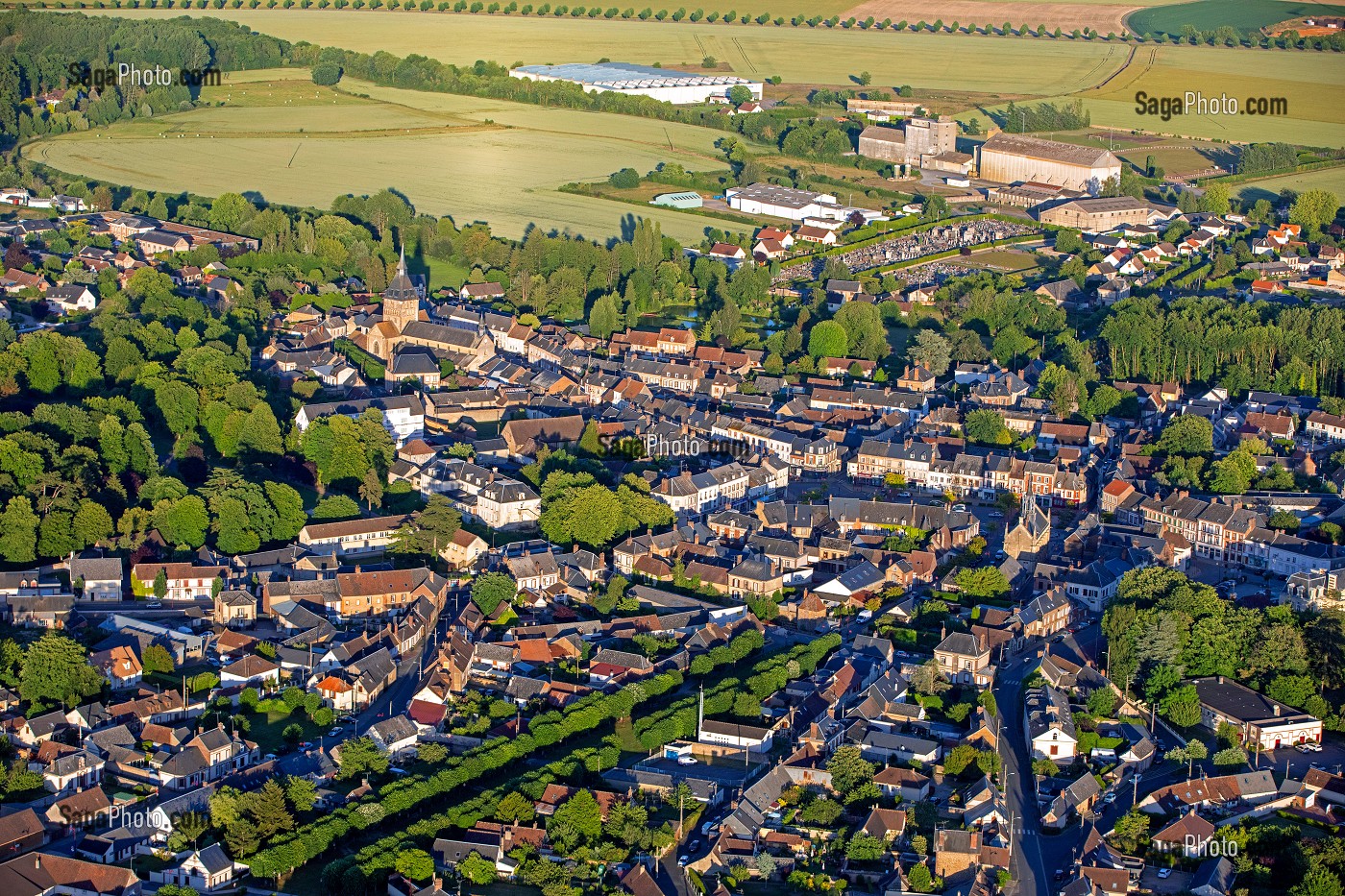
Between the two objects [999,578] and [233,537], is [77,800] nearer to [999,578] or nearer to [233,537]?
[233,537]

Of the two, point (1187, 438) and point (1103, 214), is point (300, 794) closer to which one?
point (1187, 438)

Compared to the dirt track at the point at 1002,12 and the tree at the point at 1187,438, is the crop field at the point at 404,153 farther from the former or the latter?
the dirt track at the point at 1002,12

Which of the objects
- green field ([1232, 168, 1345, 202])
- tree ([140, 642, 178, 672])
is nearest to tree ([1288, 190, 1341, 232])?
green field ([1232, 168, 1345, 202])

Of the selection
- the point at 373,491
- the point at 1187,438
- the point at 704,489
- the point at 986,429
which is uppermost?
the point at 1187,438

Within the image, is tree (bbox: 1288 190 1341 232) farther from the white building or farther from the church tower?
the white building

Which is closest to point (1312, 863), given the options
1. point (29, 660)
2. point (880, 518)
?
point (880, 518)

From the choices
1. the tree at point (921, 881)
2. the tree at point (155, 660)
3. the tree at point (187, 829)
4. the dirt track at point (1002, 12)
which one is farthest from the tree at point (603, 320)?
the dirt track at point (1002, 12)

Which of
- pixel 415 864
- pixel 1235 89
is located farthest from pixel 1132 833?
pixel 1235 89
